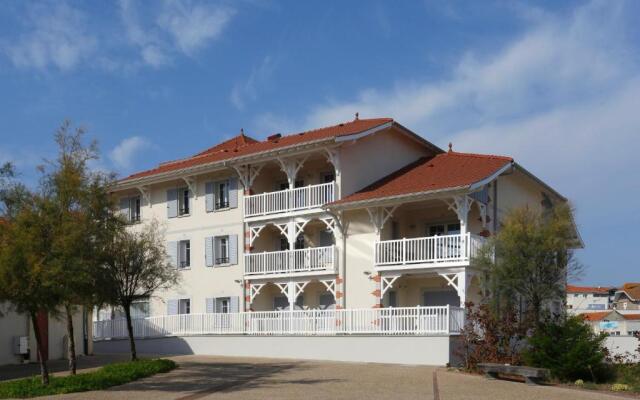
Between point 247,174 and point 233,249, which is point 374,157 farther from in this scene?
point 233,249

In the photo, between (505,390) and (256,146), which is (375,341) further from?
(256,146)

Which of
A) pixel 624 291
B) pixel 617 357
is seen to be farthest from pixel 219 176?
pixel 624 291

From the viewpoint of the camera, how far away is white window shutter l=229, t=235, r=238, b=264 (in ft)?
104

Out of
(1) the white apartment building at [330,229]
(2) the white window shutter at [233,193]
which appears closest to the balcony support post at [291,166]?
(1) the white apartment building at [330,229]

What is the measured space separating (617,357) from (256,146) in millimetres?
17838

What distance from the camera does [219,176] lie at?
32656 mm

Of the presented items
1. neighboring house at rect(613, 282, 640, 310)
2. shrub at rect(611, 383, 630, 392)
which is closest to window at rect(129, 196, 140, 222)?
shrub at rect(611, 383, 630, 392)

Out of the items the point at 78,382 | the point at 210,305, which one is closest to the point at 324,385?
the point at 78,382

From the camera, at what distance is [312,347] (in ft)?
86.6

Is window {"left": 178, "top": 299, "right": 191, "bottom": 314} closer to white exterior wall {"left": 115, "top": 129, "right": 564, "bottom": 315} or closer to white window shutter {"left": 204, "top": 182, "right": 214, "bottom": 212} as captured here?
white exterior wall {"left": 115, "top": 129, "right": 564, "bottom": 315}

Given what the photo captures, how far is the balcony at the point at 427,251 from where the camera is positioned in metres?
25.1

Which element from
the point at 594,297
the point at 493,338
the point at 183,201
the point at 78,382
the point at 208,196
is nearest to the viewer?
the point at 78,382

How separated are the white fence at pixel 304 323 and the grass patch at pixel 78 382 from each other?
7685mm

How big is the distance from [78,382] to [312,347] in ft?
33.6
